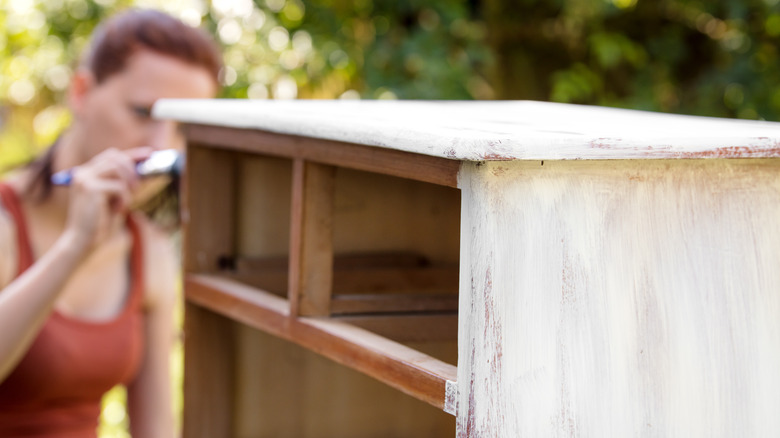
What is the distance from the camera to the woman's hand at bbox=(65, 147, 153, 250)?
62.4 inches

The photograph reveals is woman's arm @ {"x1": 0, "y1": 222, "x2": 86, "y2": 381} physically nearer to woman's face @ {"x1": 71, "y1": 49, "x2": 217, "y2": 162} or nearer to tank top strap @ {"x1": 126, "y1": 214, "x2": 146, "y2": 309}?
A: woman's face @ {"x1": 71, "y1": 49, "x2": 217, "y2": 162}

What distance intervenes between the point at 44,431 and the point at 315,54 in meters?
1.59

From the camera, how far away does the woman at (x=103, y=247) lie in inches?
73.5

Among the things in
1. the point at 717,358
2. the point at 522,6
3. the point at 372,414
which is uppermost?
the point at 522,6

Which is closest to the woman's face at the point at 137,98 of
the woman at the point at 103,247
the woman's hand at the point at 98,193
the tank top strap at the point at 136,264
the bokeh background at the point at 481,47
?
the woman at the point at 103,247

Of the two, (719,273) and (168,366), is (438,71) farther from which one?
(719,273)

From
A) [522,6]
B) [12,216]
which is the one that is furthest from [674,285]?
[522,6]

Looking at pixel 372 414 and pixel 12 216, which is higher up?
pixel 12 216

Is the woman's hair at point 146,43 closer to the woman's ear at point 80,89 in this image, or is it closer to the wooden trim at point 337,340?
the woman's ear at point 80,89

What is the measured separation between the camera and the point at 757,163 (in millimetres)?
912

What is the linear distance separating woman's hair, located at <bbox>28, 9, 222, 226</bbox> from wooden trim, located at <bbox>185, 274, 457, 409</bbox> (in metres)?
0.67

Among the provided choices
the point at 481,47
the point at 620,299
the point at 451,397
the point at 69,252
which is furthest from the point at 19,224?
the point at 481,47

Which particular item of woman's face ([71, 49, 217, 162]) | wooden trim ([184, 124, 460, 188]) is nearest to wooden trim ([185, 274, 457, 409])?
wooden trim ([184, 124, 460, 188])

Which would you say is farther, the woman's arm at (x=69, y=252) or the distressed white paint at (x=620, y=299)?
the woman's arm at (x=69, y=252)
